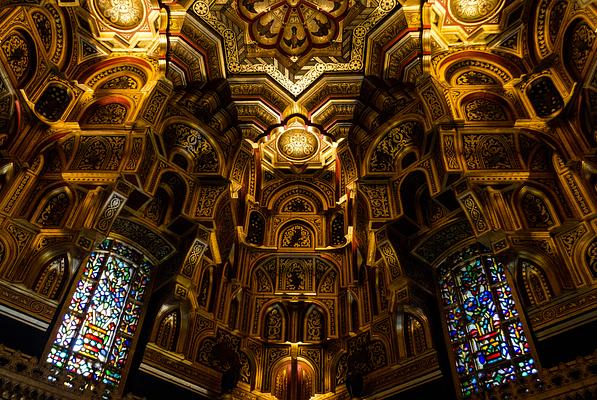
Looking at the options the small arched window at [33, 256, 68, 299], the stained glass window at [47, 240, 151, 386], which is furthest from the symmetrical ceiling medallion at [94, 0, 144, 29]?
the small arched window at [33, 256, 68, 299]

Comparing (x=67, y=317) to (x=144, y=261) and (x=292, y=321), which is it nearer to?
(x=144, y=261)

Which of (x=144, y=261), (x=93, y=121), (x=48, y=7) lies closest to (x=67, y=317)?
(x=144, y=261)

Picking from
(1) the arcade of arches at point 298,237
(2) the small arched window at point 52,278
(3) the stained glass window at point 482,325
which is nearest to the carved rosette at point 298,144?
(1) the arcade of arches at point 298,237

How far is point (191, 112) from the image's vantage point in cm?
1176

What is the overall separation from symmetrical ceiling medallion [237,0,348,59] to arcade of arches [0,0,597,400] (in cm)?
5

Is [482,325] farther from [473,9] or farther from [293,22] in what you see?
[293,22]

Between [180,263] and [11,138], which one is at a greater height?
[11,138]

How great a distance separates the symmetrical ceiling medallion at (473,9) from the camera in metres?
10.5

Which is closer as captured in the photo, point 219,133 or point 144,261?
point 144,261

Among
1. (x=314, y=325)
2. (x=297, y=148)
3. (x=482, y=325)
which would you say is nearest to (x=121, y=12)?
(x=297, y=148)

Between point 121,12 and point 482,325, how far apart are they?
9.87 metres

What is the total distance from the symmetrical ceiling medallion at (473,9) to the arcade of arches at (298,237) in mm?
43

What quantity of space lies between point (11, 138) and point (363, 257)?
7.96 metres

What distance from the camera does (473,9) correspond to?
10.6 metres
